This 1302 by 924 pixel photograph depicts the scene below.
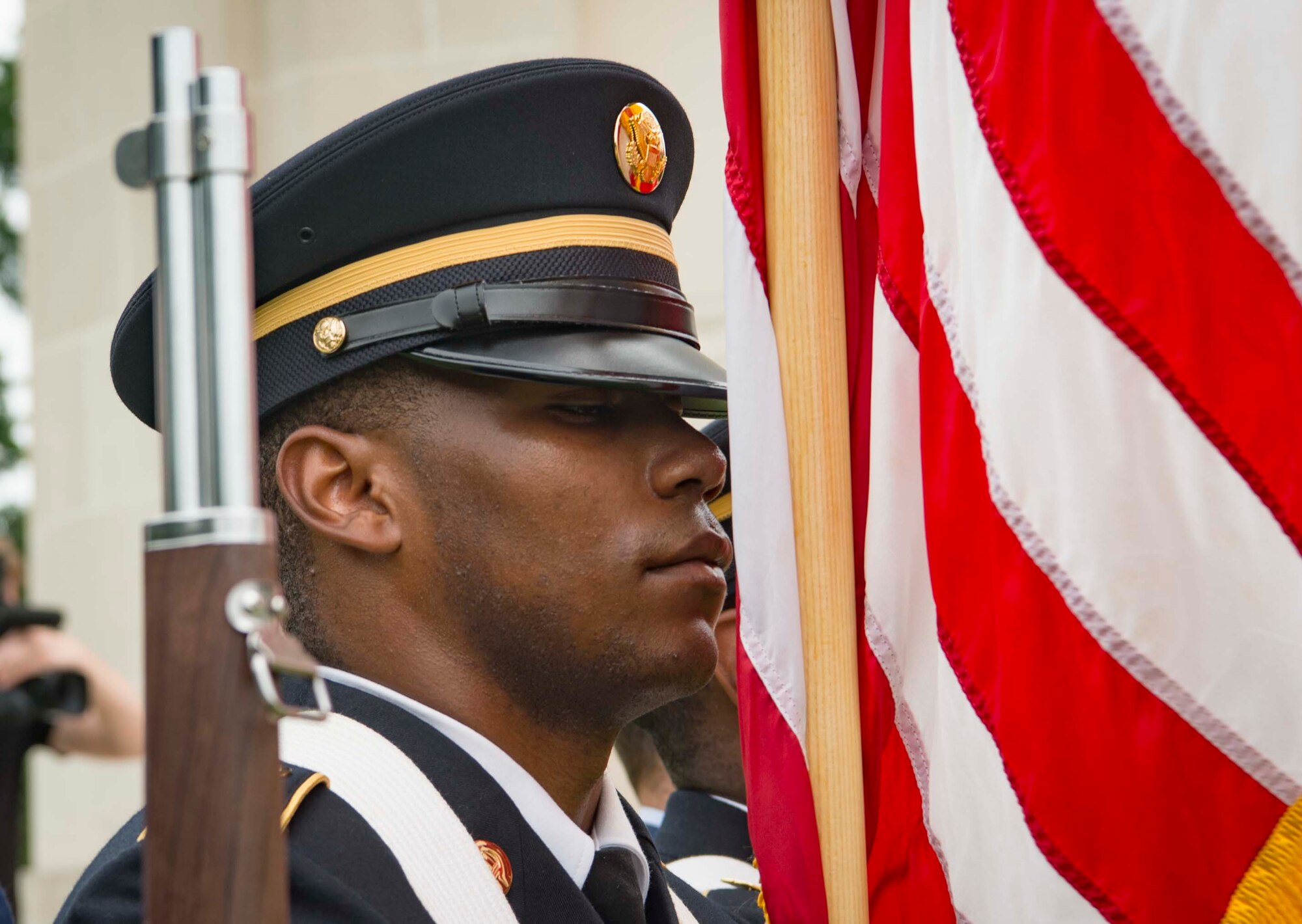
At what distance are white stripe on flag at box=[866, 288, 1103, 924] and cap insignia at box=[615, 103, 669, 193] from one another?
418mm

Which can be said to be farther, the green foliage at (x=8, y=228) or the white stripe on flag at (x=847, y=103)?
the green foliage at (x=8, y=228)

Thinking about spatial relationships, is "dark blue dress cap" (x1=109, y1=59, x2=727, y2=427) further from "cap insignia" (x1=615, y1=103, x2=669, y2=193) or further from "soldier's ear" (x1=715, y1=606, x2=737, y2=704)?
"soldier's ear" (x1=715, y1=606, x2=737, y2=704)

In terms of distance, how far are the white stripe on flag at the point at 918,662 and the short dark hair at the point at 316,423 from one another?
0.57 meters

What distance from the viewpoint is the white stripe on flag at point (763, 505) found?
76.9 inches

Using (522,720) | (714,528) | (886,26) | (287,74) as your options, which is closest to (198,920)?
(522,720)

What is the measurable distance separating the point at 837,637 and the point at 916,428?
0.27 meters

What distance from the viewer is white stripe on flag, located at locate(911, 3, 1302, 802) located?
1.65 meters

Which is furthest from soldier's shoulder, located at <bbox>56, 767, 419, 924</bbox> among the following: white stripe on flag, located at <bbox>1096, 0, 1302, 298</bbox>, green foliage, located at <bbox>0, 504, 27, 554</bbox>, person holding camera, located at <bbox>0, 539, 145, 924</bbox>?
green foliage, located at <bbox>0, 504, 27, 554</bbox>

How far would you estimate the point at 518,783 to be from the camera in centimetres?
194

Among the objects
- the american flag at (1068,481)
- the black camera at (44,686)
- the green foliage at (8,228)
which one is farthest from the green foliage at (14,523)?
the american flag at (1068,481)

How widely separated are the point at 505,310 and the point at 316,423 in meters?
0.30

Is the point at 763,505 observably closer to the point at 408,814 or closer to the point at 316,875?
the point at 408,814

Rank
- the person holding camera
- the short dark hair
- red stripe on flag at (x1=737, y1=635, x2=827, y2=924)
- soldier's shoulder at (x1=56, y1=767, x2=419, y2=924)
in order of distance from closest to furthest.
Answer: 1. soldier's shoulder at (x1=56, y1=767, x2=419, y2=924)
2. red stripe on flag at (x1=737, y1=635, x2=827, y2=924)
3. the short dark hair
4. the person holding camera

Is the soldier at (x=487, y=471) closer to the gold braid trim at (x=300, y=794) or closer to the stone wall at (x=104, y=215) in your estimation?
the gold braid trim at (x=300, y=794)
